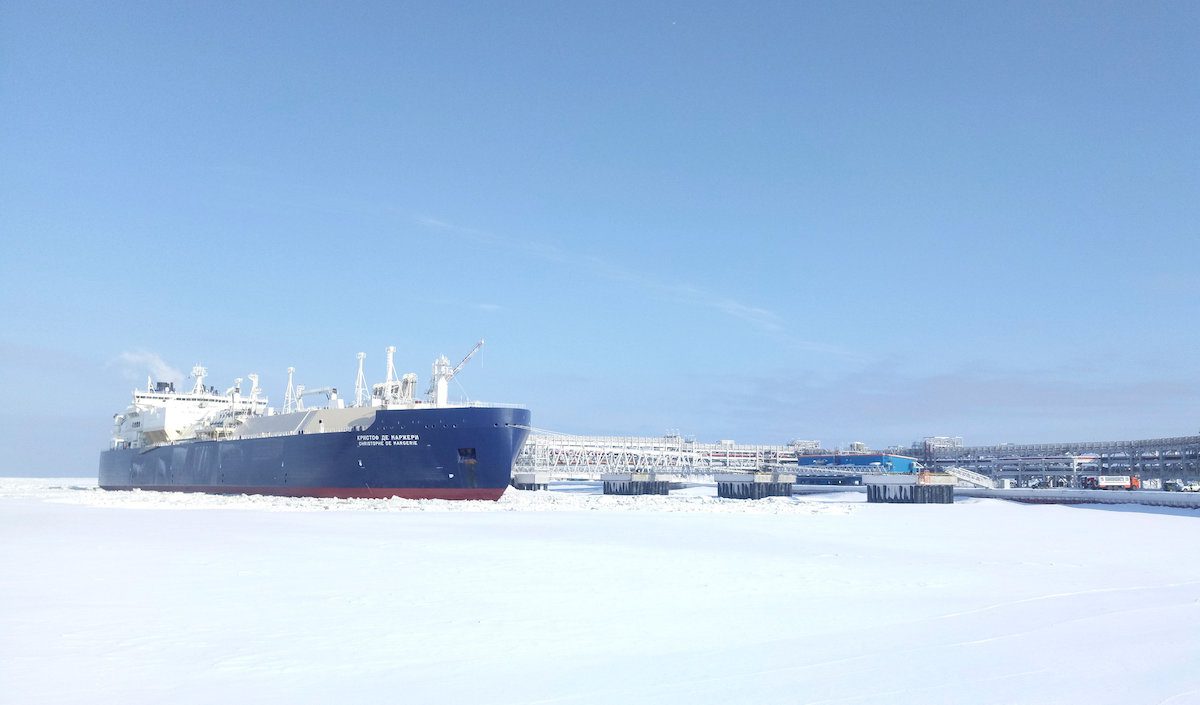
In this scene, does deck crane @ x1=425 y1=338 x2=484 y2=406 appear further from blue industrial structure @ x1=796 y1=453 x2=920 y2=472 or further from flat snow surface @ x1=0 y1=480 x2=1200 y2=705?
blue industrial structure @ x1=796 y1=453 x2=920 y2=472

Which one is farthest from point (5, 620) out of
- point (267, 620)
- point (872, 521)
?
point (872, 521)

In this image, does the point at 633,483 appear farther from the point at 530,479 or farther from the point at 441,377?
the point at 441,377

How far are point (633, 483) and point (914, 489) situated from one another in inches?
1298

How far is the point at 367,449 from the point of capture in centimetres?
4722

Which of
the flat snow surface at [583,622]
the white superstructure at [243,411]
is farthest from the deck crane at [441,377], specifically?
the flat snow surface at [583,622]

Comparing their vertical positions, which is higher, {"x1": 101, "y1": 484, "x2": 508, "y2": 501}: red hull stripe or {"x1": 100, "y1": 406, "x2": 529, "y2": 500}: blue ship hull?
{"x1": 100, "y1": 406, "x2": 529, "y2": 500}: blue ship hull

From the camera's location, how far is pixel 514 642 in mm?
10609

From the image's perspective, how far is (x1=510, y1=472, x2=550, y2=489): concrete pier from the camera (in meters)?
100

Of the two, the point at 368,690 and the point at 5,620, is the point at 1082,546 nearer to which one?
the point at 368,690

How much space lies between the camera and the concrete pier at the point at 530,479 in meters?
100

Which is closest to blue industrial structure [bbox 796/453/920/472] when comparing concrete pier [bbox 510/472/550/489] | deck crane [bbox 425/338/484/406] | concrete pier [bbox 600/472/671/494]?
concrete pier [bbox 600/472/671/494]

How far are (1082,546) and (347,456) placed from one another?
36.7 meters

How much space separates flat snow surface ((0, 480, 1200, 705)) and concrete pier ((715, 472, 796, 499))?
61.4 m

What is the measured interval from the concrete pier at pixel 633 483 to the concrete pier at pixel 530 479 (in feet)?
23.0
